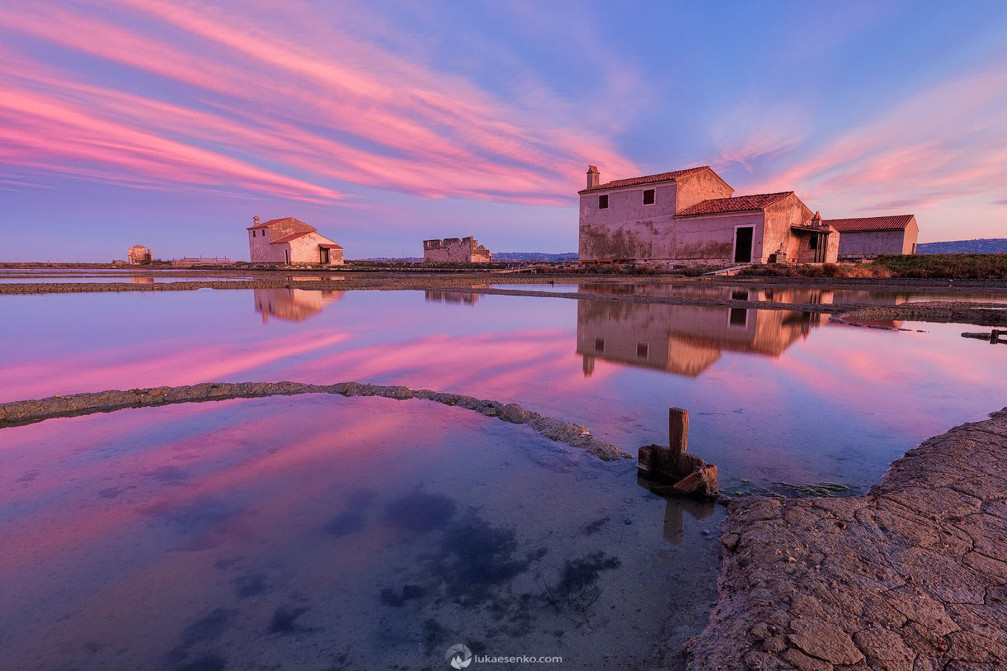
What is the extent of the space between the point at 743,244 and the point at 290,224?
4992 centimetres

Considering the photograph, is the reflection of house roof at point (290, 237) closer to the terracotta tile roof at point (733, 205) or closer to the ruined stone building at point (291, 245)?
the ruined stone building at point (291, 245)

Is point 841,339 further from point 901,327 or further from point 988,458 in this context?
point 988,458

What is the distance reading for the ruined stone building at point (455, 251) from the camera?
57781 millimetres

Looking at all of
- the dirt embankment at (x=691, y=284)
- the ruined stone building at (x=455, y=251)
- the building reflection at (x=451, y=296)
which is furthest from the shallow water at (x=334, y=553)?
the ruined stone building at (x=455, y=251)

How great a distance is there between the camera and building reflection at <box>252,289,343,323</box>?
15719mm

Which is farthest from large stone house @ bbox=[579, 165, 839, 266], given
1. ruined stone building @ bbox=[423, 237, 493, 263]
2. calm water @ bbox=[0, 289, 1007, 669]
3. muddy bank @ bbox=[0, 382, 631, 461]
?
muddy bank @ bbox=[0, 382, 631, 461]

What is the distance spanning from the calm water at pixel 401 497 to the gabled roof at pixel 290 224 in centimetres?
5011

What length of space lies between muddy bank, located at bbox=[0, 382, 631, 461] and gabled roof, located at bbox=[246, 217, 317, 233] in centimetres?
5397

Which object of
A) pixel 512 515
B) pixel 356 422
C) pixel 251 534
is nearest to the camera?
pixel 251 534

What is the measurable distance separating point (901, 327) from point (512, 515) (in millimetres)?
14185

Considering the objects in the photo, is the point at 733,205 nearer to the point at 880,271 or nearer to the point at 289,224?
the point at 880,271

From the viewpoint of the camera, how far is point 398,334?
1216cm

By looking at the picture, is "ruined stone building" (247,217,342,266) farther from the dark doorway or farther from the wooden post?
the wooden post

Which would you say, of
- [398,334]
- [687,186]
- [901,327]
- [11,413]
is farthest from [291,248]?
[901,327]
